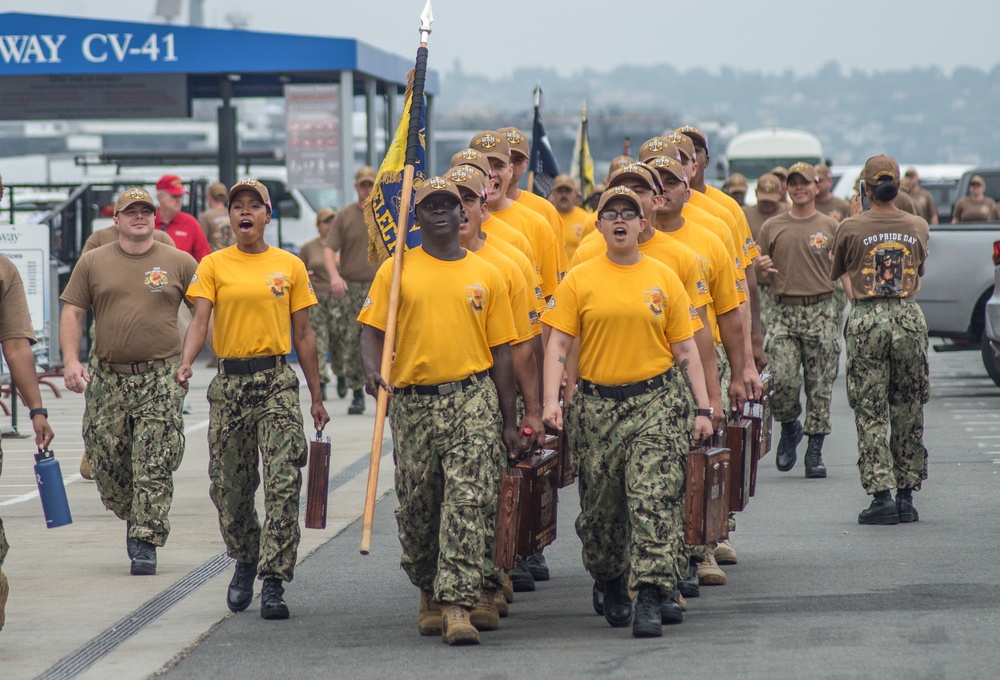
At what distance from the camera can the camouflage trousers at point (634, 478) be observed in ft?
23.8

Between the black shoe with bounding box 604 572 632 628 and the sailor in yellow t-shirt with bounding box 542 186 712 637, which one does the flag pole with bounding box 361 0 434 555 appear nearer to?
the sailor in yellow t-shirt with bounding box 542 186 712 637

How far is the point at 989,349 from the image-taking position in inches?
666

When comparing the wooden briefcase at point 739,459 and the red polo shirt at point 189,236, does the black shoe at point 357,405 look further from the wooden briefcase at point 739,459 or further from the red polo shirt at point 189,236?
the wooden briefcase at point 739,459

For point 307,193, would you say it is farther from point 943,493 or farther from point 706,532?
point 706,532

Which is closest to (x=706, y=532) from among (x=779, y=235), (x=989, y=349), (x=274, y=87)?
(x=779, y=235)

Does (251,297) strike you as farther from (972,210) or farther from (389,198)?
(972,210)

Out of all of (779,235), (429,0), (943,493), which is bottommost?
(943,493)

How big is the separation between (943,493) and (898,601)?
11.6 feet

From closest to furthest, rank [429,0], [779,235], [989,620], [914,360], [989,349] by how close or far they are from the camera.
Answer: [989,620], [429,0], [914,360], [779,235], [989,349]

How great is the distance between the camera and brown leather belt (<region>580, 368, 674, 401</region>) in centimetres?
735

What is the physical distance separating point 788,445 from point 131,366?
5.20m

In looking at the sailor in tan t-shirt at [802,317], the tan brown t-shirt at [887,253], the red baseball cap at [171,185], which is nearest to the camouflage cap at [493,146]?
the tan brown t-shirt at [887,253]

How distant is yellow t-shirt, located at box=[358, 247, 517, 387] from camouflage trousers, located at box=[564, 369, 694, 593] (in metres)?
0.50

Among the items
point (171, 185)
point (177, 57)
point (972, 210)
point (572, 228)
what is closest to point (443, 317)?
point (171, 185)
